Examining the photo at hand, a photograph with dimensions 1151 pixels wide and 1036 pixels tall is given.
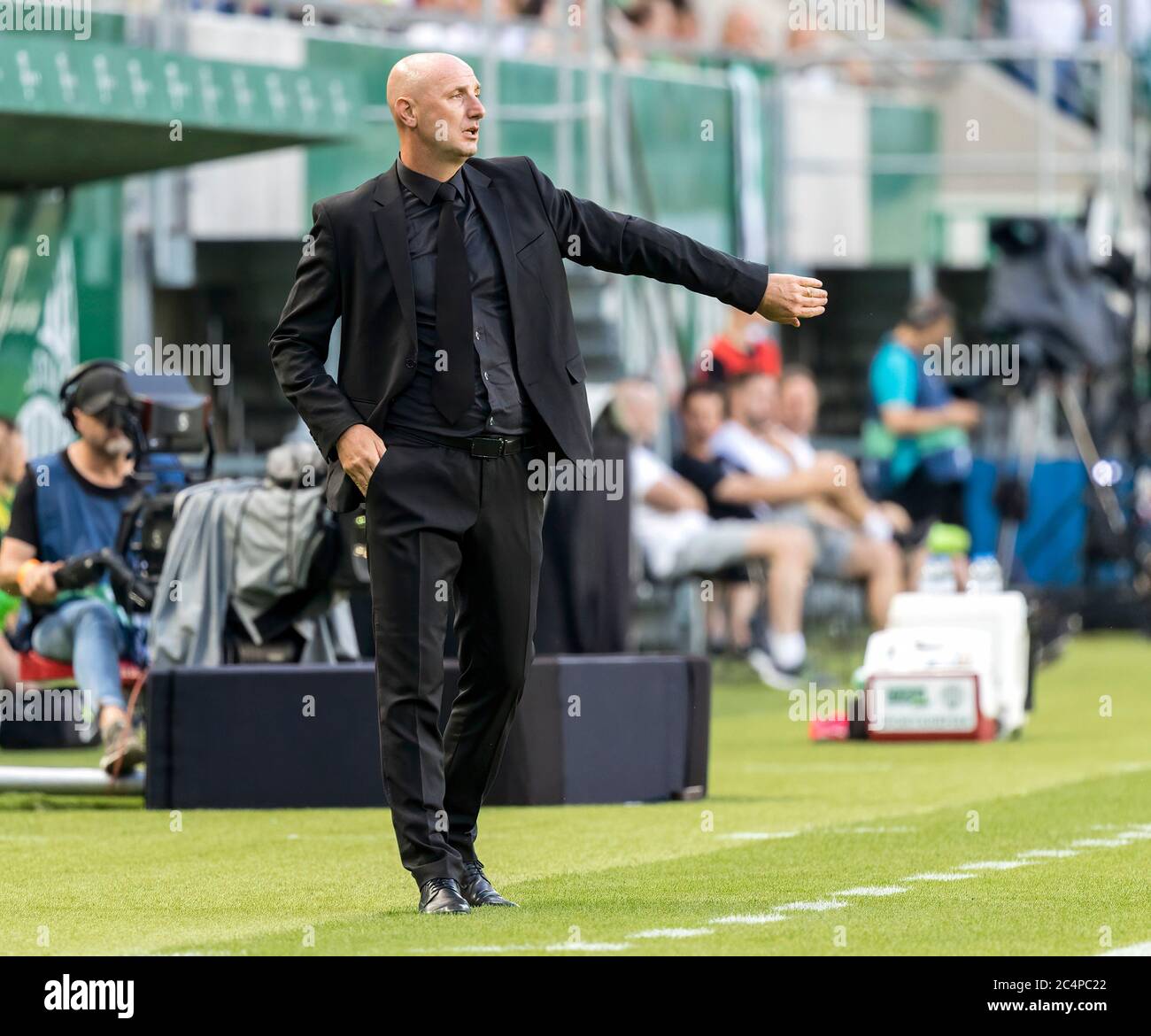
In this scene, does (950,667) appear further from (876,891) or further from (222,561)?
(876,891)

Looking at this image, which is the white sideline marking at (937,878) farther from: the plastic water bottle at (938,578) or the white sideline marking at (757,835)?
the plastic water bottle at (938,578)

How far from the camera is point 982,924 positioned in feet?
21.0

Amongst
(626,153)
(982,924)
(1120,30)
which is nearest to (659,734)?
(982,924)

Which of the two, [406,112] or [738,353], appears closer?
[406,112]

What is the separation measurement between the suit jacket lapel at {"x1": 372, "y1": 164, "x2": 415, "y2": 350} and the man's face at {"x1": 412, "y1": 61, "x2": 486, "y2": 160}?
0.58 feet

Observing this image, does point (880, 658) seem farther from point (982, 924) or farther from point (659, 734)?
point (982, 924)

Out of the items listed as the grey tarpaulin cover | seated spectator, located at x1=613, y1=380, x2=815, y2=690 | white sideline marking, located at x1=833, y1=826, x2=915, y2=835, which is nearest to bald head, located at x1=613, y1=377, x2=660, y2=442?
seated spectator, located at x1=613, y1=380, x2=815, y2=690

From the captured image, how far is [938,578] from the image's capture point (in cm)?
1387

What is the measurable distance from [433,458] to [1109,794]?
4070 mm

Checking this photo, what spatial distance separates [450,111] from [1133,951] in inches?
99.6

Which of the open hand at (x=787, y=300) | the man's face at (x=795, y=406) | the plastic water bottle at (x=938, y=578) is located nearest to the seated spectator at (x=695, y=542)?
the man's face at (x=795, y=406)

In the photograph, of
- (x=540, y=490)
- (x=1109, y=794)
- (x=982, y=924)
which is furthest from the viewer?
(x=1109, y=794)

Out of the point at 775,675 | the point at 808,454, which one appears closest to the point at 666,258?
the point at 775,675

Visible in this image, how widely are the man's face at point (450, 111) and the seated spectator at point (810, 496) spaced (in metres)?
9.97
